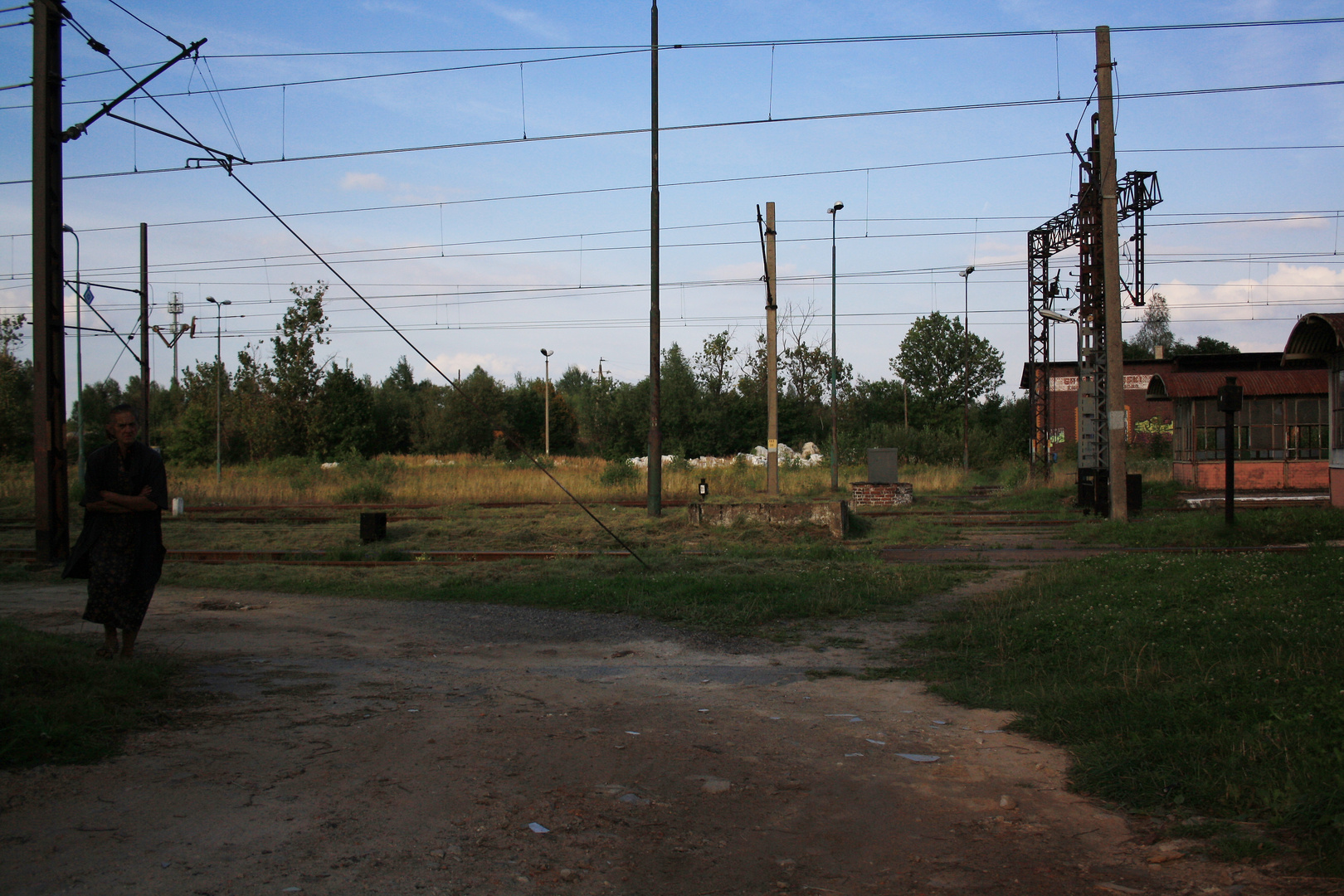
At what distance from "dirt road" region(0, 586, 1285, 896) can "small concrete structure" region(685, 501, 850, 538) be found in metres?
10.2

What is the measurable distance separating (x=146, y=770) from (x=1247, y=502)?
24.7m

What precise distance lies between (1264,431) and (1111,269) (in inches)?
627

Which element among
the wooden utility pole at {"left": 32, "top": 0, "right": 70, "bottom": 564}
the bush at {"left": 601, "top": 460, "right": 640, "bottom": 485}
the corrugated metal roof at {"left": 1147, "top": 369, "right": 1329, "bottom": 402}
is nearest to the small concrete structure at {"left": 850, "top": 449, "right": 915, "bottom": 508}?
the bush at {"left": 601, "top": 460, "right": 640, "bottom": 485}

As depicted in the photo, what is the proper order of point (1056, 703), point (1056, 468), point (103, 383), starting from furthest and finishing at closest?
point (103, 383)
point (1056, 468)
point (1056, 703)

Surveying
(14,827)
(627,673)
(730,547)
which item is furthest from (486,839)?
(730,547)

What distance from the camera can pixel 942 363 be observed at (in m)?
83.4

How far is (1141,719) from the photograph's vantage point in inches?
194

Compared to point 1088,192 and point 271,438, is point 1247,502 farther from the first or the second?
point 271,438

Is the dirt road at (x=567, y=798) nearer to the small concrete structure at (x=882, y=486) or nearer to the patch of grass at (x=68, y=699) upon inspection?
the patch of grass at (x=68, y=699)

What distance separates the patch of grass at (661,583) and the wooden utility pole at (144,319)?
49.2 feet

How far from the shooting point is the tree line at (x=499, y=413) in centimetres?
5066

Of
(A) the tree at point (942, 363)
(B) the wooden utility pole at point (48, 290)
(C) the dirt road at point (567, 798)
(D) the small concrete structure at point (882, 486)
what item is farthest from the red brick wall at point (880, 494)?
(A) the tree at point (942, 363)

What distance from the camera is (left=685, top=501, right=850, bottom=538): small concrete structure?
16891mm

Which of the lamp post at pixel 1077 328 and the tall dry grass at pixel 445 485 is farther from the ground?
the lamp post at pixel 1077 328
